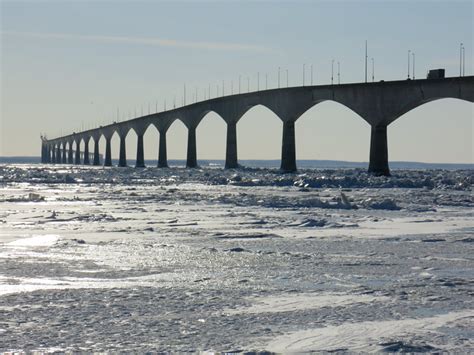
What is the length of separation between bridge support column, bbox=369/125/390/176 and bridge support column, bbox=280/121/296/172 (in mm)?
10722

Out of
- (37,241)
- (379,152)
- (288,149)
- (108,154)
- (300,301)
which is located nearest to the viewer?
(300,301)

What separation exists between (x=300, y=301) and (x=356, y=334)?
1.23 m

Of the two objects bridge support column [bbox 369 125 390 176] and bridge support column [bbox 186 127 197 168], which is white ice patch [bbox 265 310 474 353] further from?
→ bridge support column [bbox 186 127 197 168]

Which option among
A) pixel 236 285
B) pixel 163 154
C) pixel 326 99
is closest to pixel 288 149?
pixel 326 99

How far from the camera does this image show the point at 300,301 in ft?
22.1

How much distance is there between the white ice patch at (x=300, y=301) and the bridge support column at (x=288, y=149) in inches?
2315

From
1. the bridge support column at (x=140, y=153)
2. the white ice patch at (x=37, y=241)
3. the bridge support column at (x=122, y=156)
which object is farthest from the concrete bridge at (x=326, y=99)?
the white ice patch at (x=37, y=241)

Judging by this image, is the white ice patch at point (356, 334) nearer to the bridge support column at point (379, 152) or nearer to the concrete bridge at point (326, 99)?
the concrete bridge at point (326, 99)

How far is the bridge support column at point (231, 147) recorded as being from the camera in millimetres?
79375

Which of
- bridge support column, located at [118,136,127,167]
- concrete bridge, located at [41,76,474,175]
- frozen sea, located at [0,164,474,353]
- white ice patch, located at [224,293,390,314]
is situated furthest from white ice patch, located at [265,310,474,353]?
bridge support column, located at [118,136,127,167]

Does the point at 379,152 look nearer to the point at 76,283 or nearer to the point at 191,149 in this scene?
the point at 191,149

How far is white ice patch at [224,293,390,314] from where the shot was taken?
6.41 m

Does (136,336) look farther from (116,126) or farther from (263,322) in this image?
(116,126)

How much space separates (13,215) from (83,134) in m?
144
